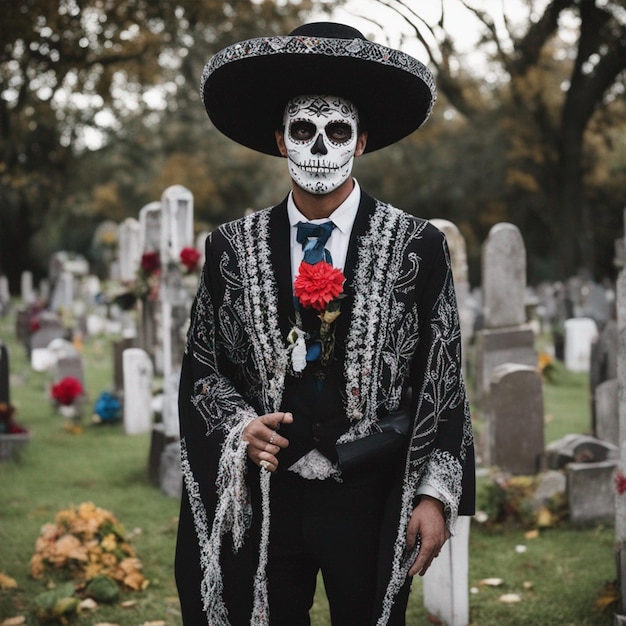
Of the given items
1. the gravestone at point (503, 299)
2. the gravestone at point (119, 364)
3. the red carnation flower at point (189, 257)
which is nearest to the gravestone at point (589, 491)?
the gravestone at point (503, 299)

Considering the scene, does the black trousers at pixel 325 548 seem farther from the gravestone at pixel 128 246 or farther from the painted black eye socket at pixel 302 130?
the gravestone at pixel 128 246

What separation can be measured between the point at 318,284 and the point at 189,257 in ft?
19.3

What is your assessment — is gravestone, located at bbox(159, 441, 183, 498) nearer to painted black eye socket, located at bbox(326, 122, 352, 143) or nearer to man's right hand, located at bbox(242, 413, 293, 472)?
man's right hand, located at bbox(242, 413, 293, 472)

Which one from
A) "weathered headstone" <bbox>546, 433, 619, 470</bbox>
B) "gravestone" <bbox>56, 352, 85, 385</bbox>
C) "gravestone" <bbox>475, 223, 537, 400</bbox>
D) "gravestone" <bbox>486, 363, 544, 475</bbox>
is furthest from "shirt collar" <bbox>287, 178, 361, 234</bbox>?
"gravestone" <bbox>56, 352, 85, 385</bbox>

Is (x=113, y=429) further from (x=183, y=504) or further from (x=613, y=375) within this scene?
(x=183, y=504)

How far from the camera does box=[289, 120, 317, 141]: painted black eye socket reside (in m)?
2.71

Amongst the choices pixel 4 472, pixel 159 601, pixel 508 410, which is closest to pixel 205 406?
pixel 159 601

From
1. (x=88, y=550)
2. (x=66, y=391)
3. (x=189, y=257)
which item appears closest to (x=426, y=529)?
(x=88, y=550)

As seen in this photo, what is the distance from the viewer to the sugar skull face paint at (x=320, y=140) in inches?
105

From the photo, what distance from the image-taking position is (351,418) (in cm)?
261

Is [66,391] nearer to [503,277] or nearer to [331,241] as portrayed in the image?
[503,277]

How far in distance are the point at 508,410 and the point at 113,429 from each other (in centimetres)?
433

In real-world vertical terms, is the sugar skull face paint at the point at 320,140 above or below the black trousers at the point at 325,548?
above

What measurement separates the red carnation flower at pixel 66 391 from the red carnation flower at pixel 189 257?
6.84ft
